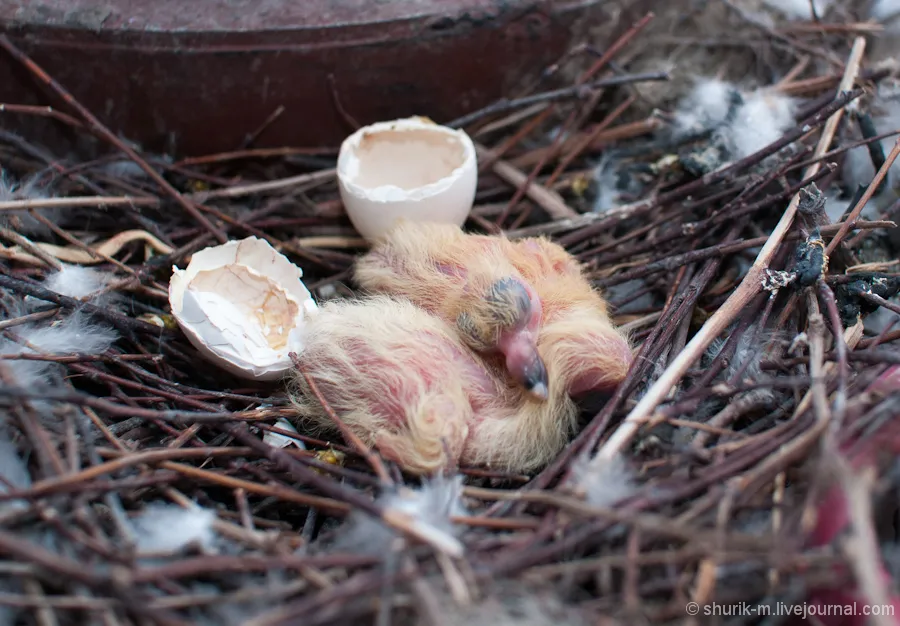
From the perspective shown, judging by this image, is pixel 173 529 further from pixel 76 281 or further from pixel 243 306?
pixel 76 281

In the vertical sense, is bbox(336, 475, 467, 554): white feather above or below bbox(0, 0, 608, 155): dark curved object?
below

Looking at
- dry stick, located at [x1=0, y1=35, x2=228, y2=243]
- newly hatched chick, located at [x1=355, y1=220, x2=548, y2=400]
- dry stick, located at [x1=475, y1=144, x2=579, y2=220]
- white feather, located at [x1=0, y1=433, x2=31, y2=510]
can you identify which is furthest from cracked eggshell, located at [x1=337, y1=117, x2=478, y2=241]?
white feather, located at [x1=0, y1=433, x2=31, y2=510]

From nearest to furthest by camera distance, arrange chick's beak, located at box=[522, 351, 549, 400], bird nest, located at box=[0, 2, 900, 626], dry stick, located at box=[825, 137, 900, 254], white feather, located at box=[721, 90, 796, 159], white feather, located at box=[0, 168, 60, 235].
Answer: bird nest, located at box=[0, 2, 900, 626] < chick's beak, located at box=[522, 351, 549, 400] < dry stick, located at box=[825, 137, 900, 254] < white feather, located at box=[0, 168, 60, 235] < white feather, located at box=[721, 90, 796, 159]

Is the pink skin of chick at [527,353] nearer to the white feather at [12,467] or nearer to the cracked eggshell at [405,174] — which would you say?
the cracked eggshell at [405,174]

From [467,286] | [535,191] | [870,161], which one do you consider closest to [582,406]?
[467,286]

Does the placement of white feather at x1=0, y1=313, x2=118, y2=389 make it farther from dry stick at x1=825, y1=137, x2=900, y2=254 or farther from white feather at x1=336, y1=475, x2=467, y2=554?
dry stick at x1=825, y1=137, x2=900, y2=254

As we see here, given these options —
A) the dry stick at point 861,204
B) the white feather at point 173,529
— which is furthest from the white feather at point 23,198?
the dry stick at point 861,204
